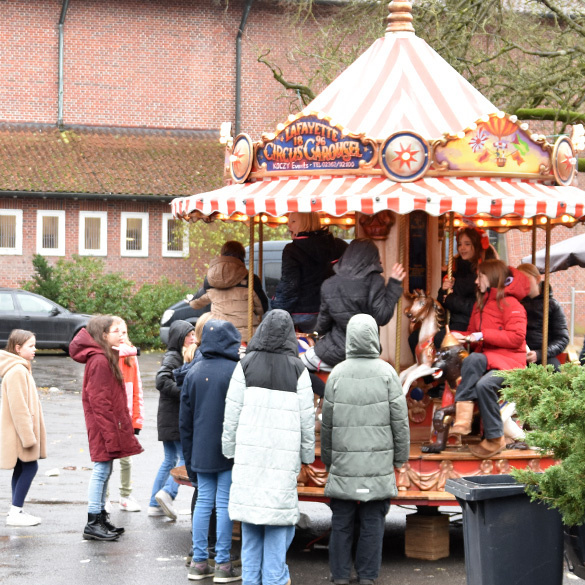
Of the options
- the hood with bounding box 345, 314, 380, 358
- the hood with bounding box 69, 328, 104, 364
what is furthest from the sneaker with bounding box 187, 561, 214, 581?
the hood with bounding box 69, 328, 104, 364

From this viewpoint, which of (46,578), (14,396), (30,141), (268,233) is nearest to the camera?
(46,578)

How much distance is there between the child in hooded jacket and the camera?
8492 millimetres

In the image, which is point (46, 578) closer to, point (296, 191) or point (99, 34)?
point (296, 191)

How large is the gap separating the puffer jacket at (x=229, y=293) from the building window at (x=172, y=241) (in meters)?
24.0

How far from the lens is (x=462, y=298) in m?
10.6

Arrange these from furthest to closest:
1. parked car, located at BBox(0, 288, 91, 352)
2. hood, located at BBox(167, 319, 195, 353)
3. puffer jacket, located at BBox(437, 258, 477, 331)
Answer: parked car, located at BBox(0, 288, 91, 352) → hood, located at BBox(167, 319, 195, 353) → puffer jacket, located at BBox(437, 258, 477, 331)

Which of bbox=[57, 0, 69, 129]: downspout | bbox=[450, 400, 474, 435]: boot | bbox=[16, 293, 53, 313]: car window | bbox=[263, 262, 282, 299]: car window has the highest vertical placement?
bbox=[57, 0, 69, 129]: downspout

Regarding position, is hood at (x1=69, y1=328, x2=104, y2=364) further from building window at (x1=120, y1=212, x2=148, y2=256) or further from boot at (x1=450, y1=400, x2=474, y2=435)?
building window at (x1=120, y1=212, x2=148, y2=256)

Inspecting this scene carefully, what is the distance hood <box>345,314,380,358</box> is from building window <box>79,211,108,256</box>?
27120 millimetres

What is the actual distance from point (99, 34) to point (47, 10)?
5.58ft

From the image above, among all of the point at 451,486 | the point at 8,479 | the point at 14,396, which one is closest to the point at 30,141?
the point at 8,479

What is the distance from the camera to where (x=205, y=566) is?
8672mm

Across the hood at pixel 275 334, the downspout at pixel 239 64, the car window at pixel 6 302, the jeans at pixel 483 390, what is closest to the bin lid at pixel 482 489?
the hood at pixel 275 334

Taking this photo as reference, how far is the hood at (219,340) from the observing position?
28.0 feet
